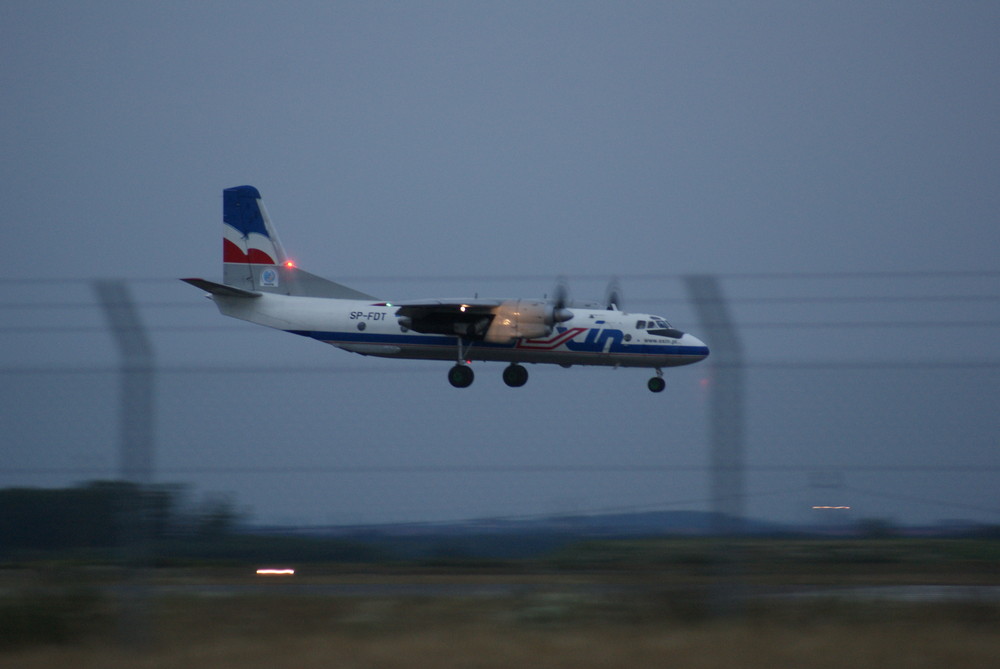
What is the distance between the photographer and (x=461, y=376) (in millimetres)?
6922

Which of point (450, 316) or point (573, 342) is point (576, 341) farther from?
point (450, 316)

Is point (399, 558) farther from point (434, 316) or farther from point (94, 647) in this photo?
point (434, 316)

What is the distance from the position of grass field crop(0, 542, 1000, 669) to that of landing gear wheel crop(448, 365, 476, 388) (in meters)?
1.43

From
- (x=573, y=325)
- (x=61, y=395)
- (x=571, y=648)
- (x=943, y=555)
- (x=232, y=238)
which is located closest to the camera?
(x=571, y=648)

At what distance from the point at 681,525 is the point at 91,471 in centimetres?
391

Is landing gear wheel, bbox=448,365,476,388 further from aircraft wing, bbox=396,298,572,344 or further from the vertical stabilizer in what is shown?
the vertical stabilizer

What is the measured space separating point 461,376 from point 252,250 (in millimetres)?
28950

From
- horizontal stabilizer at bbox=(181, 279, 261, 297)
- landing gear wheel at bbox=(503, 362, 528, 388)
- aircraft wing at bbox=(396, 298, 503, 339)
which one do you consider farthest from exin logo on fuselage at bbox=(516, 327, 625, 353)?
landing gear wheel at bbox=(503, 362, 528, 388)

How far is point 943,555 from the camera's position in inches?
278

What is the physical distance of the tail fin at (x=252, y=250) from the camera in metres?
32.7

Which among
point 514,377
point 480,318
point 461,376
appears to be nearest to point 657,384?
point 514,377

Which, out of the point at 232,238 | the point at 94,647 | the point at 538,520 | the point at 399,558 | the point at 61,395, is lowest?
the point at 94,647

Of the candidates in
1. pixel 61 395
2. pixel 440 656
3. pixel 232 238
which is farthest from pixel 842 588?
pixel 232 238

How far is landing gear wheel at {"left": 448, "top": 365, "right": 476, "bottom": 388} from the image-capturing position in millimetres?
6408
